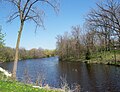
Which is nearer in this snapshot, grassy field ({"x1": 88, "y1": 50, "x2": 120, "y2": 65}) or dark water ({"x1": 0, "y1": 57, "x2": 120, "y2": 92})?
dark water ({"x1": 0, "y1": 57, "x2": 120, "y2": 92})

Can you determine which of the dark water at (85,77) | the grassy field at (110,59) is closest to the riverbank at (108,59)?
the grassy field at (110,59)

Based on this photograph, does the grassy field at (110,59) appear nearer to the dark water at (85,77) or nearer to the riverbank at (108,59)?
the riverbank at (108,59)

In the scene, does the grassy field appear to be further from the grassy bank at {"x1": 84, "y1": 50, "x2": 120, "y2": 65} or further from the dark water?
the dark water

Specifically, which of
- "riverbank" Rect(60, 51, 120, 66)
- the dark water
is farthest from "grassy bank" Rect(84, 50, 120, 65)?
the dark water

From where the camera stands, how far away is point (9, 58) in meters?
139

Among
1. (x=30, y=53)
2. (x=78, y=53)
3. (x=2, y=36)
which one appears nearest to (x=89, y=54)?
(x=78, y=53)

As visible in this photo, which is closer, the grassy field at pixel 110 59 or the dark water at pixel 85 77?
the dark water at pixel 85 77

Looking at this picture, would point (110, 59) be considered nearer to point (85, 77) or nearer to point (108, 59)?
point (108, 59)

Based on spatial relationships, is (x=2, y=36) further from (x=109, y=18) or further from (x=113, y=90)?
(x=109, y=18)

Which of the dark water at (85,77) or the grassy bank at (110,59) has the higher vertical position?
the grassy bank at (110,59)

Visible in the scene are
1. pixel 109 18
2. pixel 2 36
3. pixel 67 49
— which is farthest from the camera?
pixel 67 49

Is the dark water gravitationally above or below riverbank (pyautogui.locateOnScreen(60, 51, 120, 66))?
below

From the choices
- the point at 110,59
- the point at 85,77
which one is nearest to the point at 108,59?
the point at 110,59

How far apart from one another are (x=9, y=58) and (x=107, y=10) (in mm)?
129556
